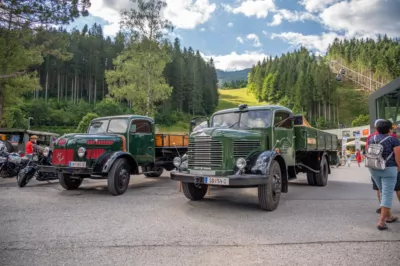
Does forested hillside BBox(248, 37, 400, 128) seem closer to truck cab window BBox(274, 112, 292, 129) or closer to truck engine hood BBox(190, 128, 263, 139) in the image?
truck cab window BBox(274, 112, 292, 129)

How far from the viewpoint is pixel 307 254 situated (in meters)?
3.43

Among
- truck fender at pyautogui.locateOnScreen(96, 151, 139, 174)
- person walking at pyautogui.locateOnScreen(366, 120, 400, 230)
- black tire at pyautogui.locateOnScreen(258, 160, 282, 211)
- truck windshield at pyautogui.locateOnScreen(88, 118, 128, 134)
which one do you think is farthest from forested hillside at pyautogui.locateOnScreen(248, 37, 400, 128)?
person walking at pyautogui.locateOnScreen(366, 120, 400, 230)

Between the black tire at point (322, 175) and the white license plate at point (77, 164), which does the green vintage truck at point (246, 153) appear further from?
the white license plate at point (77, 164)

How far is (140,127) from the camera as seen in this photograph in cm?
926

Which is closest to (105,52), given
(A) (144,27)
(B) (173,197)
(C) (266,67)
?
(A) (144,27)

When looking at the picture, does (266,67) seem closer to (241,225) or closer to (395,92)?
(395,92)

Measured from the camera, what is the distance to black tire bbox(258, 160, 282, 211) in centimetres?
559

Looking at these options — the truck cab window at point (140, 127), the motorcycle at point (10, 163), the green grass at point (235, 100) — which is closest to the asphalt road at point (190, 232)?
the truck cab window at point (140, 127)

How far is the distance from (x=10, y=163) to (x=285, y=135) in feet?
31.6

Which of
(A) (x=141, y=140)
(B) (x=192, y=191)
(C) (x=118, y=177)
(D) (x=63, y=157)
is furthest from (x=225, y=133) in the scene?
(D) (x=63, y=157)

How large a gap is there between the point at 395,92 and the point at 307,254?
769 inches

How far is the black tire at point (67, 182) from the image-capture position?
8.23 metres

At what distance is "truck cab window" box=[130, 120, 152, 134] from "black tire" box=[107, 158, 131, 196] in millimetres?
1374

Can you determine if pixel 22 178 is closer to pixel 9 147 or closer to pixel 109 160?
pixel 109 160
